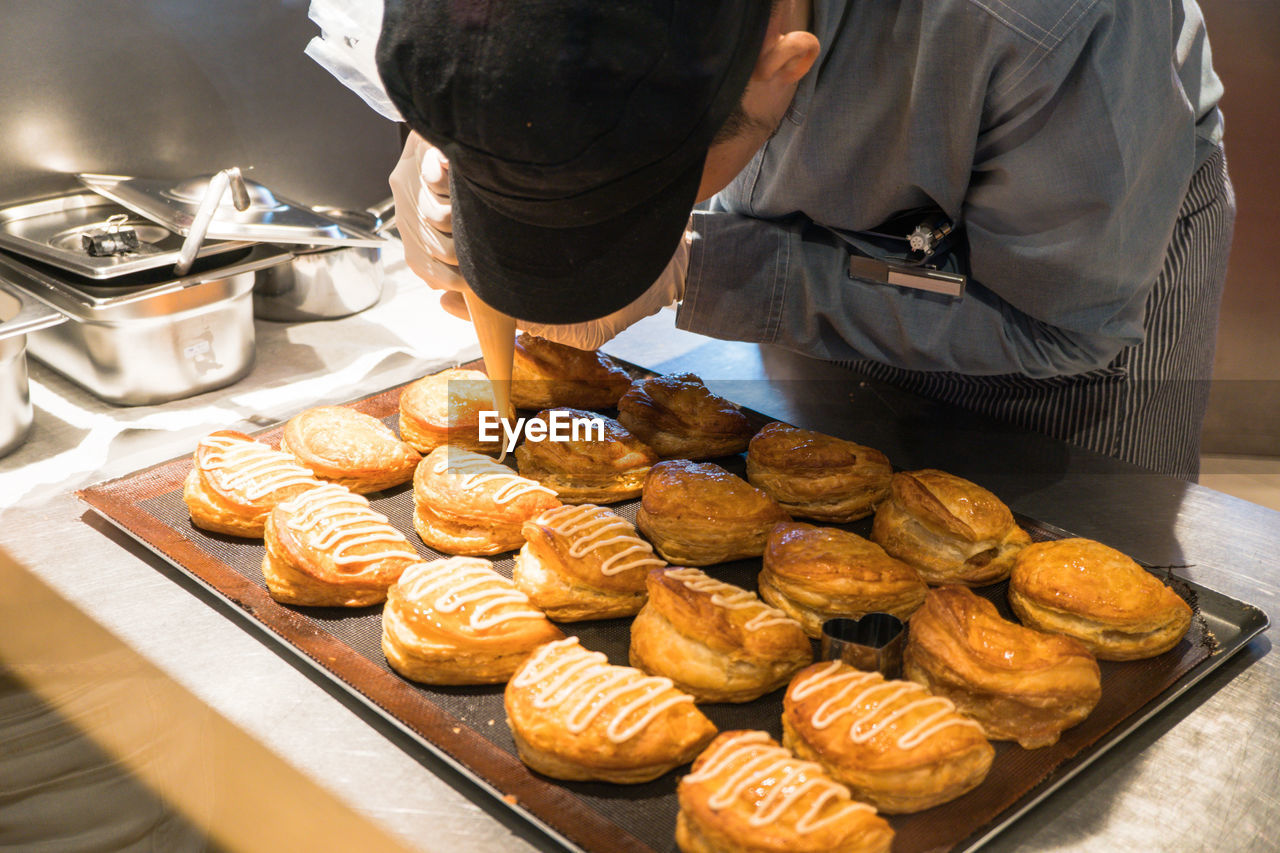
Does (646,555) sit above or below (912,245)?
below

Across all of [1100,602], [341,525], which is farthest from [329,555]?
[1100,602]

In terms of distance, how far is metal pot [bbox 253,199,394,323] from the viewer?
10.4ft

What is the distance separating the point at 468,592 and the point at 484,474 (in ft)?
1.38

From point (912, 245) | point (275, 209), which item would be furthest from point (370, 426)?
point (912, 245)

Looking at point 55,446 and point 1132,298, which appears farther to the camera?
point 55,446

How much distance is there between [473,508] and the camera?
219 centimetres

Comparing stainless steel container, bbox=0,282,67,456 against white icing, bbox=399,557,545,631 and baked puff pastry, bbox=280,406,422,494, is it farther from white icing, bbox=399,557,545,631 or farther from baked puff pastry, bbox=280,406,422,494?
white icing, bbox=399,557,545,631

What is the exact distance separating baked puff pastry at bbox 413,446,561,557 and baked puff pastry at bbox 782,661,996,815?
768 mm

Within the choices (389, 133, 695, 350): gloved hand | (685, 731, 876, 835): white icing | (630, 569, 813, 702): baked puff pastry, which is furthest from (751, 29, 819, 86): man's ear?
(685, 731, 876, 835): white icing

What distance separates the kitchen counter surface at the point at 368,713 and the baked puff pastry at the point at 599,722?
4.9 inches

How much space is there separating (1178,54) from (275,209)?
2.29 m

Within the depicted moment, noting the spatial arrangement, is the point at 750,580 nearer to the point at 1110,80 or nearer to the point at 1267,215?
the point at 1110,80

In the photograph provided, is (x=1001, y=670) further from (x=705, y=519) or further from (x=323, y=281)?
(x=323, y=281)

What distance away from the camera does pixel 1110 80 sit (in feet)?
5.89
